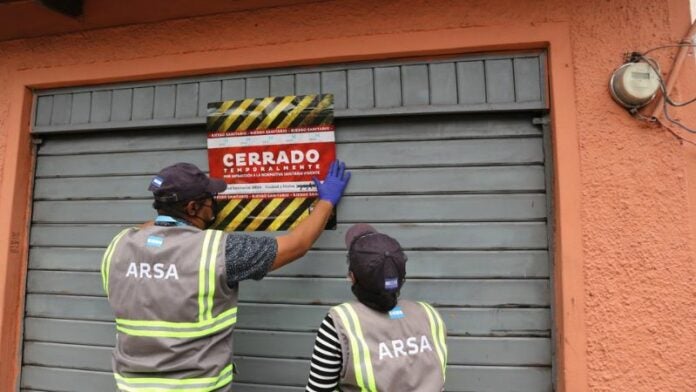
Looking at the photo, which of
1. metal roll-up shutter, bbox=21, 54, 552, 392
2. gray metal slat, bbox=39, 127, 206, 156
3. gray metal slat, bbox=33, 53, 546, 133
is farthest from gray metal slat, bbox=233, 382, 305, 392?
gray metal slat, bbox=33, 53, 546, 133

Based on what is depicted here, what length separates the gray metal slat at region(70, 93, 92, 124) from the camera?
304 centimetres

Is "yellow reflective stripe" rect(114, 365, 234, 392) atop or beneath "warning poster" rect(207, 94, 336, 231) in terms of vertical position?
beneath

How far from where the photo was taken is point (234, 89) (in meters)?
2.81

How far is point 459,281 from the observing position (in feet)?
8.20

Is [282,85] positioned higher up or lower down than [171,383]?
higher up

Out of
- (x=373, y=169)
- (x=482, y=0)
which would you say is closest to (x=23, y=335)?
(x=373, y=169)

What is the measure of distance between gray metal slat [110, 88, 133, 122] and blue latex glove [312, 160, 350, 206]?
146cm

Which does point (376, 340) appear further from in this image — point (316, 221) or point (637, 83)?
point (637, 83)

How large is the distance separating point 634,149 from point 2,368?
4293 millimetres

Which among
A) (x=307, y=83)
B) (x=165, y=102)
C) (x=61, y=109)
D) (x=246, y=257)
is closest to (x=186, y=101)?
(x=165, y=102)

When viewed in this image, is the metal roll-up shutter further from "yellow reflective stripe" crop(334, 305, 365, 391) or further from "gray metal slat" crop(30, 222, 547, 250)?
"yellow reflective stripe" crop(334, 305, 365, 391)

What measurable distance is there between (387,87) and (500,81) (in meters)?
0.67

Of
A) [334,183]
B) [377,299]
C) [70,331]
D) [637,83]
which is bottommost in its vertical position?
[70,331]

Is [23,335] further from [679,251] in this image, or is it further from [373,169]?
[679,251]
